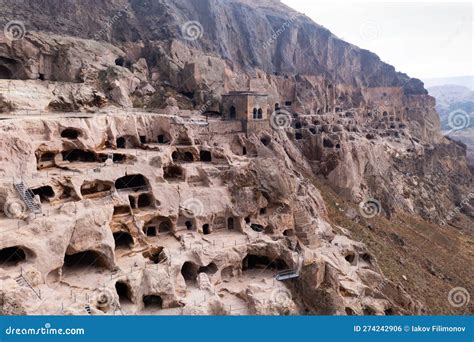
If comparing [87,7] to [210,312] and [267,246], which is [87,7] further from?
[210,312]

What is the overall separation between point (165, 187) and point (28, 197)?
33.5 ft

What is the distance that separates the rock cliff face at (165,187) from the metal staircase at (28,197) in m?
0.06

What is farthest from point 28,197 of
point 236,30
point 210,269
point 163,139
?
point 236,30

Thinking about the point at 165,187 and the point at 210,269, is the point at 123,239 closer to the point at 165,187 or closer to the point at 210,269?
the point at 165,187

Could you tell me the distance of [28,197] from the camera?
23.6 meters

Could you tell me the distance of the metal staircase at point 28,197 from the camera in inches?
912

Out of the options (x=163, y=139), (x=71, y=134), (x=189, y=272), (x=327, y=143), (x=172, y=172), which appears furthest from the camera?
(x=327, y=143)

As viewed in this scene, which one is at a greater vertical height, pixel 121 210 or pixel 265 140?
pixel 265 140

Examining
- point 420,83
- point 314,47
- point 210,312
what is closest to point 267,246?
point 210,312

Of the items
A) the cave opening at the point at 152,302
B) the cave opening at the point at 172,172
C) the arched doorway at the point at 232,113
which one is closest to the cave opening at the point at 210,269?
the cave opening at the point at 152,302

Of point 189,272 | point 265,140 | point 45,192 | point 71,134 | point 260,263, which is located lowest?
point 260,263

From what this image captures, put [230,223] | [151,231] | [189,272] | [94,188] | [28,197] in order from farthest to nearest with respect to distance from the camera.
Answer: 1. [230,223]
2. [151,231]
3. [94,188]
4. [189,272]
5. [28,197]

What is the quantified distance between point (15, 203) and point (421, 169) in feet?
245

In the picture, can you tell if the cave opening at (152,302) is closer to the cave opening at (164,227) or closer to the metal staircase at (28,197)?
the cave opening at (164,227)
